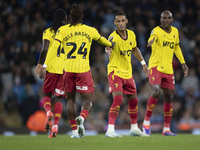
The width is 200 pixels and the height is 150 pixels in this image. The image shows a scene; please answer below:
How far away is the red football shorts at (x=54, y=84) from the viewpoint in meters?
9.60

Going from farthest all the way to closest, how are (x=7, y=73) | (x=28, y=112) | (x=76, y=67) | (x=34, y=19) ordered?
1. (x=34, y=19)
2. (x=7, y=73)
3. (x=28, y=112)
4. (x=76, y=67)

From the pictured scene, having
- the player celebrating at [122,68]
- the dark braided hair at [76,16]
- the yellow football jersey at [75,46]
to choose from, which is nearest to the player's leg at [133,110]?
the player celebrating at [122,68]

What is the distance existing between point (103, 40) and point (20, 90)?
6.62 m

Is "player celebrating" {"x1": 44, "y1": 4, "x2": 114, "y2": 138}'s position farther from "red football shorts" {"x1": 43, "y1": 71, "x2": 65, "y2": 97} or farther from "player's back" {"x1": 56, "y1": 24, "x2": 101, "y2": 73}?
"red football shorts" {"x1": 43, "y1": 71, "x2": 65, "y2": 97}

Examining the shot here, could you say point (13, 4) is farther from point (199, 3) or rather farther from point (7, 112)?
point (199, 3)

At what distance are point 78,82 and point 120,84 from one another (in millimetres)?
1043

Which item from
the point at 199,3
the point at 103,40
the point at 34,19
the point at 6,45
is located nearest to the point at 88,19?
the point at 34,19

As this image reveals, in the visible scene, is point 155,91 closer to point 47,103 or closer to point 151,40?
point 151,40

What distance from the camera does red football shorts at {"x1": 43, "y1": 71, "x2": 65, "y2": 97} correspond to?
31.5 ft

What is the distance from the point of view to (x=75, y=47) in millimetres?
8594

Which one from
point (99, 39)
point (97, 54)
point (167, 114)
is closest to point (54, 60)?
point (99, 39)

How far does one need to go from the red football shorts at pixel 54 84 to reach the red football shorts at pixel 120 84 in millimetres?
1023

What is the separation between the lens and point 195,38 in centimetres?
1738

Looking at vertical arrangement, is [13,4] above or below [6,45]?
above
